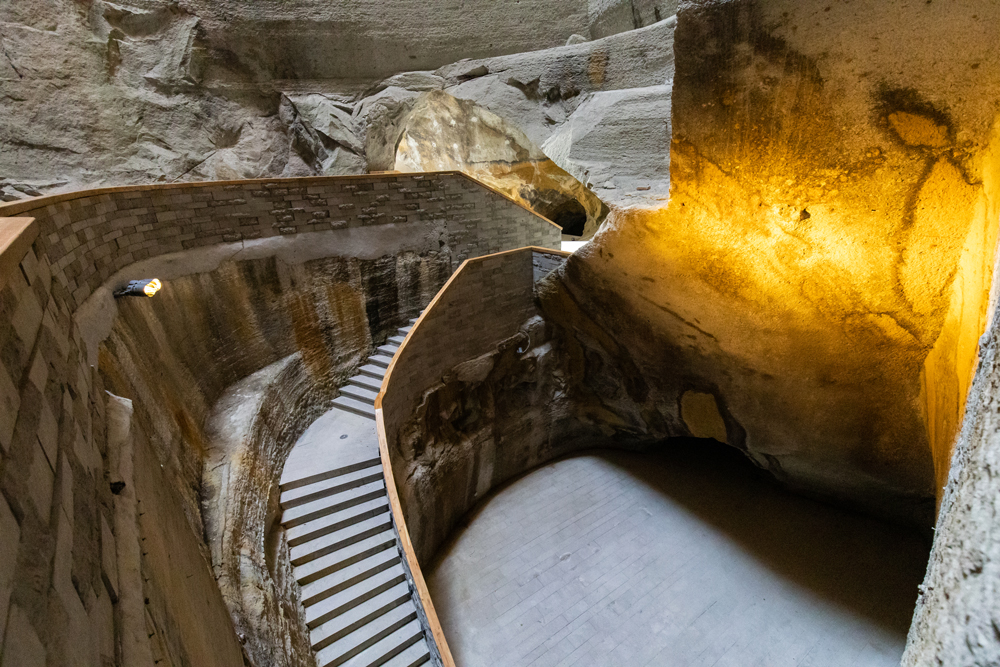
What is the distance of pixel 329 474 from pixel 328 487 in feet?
0.63

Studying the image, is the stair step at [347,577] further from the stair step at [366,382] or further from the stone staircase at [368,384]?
the stair step at [366,382]

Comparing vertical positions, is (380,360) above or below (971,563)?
below

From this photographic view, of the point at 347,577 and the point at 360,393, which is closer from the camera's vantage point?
the point at 347,577

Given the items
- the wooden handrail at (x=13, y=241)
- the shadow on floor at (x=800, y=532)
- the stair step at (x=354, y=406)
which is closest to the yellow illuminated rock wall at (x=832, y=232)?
the shadow on floor at (x=800, y=532)

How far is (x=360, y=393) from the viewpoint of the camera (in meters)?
7.39

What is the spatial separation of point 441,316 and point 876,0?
18.9 feet

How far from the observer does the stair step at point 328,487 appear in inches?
227

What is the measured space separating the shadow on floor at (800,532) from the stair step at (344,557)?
196 inches

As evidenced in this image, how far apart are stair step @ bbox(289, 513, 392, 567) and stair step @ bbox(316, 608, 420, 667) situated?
2.99ft

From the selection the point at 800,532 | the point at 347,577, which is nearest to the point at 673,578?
the point at 800,532

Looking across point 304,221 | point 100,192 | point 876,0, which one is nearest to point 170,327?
point 100,192

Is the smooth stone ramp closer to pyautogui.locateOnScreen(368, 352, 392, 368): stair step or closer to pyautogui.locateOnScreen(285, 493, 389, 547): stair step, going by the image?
pyautogui.locateOnScreen(285, 493, 389, 547): stair step

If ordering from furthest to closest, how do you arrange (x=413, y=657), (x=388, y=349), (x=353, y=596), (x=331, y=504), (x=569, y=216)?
(x=569, y=216) < (x=388, y=349) < (x=331, y=504) < (x=353, y=596) < (x=413, y=657)

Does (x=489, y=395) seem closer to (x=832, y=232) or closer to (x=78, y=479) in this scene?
(x=832, y=232)
